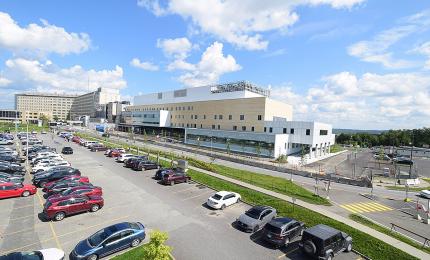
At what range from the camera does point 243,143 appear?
73.9 metres

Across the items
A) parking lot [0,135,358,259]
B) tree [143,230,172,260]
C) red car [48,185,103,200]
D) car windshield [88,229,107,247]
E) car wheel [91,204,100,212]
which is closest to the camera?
tree [143,230,172,260]

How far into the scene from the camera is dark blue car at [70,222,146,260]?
613 inches

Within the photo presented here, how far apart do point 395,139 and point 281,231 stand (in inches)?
6637

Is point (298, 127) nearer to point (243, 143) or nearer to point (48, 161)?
point (243, 143)

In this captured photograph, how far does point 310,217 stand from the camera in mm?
23297

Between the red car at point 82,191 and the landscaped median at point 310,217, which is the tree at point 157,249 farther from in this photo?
the red car at point 82,191

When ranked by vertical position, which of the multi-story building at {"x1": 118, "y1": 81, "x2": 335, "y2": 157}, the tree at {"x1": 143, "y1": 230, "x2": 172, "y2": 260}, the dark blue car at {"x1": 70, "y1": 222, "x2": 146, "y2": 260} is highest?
the multi-story building at {"x1": 118, "y1": 81, "x2": 335, "y2": 157}

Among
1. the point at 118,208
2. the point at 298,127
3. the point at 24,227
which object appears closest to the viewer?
the point at 24,227

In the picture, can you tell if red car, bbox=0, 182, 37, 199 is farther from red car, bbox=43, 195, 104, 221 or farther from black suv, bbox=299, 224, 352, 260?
black suv, bbox=299, 224, 352, 260

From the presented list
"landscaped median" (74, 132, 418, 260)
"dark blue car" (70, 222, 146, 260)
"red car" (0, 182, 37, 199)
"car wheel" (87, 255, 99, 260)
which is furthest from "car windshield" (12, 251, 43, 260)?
"landscaped median" (74, 132, 418, 260)

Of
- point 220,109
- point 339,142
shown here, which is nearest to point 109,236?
point 220,109

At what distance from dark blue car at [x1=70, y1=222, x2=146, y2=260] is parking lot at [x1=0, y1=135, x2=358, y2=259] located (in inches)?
78.8

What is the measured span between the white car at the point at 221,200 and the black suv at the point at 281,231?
22.6 feet

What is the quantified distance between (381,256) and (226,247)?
10.3 meters
